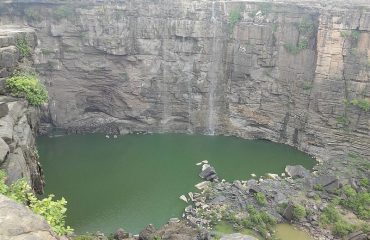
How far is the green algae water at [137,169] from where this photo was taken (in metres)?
20.1

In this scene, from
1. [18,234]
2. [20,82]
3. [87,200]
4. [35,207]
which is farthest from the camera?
[87,200]

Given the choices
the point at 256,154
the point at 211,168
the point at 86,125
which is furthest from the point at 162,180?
the point at 86,125

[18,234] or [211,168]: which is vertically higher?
[18,234]

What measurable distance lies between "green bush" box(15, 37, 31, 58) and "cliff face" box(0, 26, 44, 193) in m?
0.18

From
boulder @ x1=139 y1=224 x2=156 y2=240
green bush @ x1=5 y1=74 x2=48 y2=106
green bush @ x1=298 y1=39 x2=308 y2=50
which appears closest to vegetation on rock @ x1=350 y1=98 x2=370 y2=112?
green bush @ x1=298 y1=39 x2=308 y2=50

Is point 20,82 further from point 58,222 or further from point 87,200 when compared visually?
point 58,222

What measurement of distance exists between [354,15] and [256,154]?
10.3 meters

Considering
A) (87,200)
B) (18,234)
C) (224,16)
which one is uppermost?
(224,16)

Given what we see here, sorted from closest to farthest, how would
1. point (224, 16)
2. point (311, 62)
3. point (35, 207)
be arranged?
point (35, 207) < point (311, 62) < point (224, 16)

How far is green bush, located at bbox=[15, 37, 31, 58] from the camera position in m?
18.3

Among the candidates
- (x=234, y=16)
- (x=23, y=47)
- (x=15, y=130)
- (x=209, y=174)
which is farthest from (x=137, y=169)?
(x=234, y=16)

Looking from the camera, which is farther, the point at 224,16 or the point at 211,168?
the point at 224,16

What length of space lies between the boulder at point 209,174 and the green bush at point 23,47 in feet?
36.9

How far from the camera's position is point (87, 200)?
21.1 m
